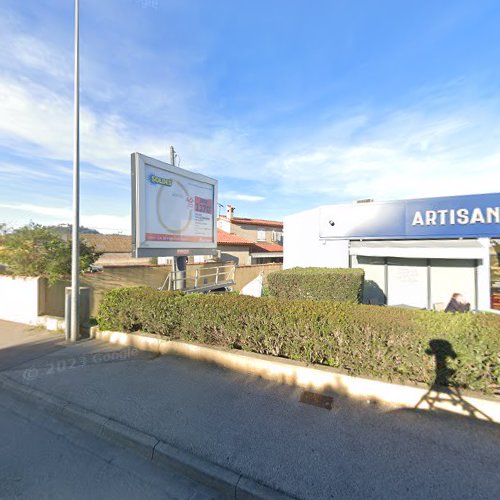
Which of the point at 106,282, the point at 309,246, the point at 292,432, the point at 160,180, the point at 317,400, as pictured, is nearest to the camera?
the point at 292,432

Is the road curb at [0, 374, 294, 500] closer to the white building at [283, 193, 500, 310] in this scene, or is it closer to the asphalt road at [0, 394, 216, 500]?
the asphalt road at [0, 394, 216, 500]

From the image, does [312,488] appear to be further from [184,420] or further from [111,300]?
[111,300]

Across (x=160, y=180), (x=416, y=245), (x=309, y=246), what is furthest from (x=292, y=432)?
(x=309, y=246)

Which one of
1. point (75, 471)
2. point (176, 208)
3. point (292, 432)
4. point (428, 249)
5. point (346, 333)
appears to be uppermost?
point (176, 208)

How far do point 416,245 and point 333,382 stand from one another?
763 cm

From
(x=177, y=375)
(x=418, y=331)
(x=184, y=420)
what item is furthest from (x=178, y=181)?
(x=418, y=331)

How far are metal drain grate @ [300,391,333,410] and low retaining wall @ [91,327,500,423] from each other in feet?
0.45

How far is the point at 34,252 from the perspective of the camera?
8078 mm

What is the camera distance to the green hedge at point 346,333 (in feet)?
10.5

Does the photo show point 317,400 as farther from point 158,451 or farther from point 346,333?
point 158,451

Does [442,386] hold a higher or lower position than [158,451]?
higher

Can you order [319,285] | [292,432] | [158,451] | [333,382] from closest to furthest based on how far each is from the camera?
[158,451] → [292,432] → [333,382] → [319,285]

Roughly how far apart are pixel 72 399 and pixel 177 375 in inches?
56.0

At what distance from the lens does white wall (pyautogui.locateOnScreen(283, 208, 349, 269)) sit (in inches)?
448
